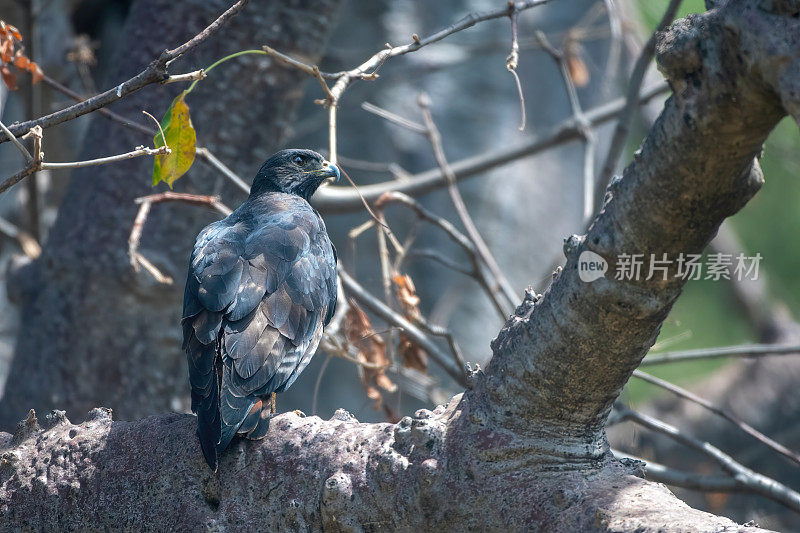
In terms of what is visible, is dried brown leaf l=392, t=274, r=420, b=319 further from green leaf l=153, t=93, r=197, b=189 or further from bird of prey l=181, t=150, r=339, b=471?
green leaf l=153, t=93, r=197, b=189

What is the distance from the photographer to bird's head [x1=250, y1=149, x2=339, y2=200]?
11.7ft

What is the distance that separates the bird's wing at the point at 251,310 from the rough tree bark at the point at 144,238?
33.5 inches

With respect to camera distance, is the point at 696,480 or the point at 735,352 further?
the point at 735,352

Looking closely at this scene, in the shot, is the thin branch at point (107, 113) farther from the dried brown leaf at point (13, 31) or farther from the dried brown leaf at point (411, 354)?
the dried brown leaf at point (411, 354)

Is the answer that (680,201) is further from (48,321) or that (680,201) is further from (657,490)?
(48,321)

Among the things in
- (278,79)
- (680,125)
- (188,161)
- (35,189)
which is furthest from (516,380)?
(35,189)

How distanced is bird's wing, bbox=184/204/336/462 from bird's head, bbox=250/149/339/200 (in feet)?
1.75

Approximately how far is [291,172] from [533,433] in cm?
206

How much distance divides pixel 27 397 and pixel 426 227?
397cm

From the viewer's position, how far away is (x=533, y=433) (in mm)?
1871

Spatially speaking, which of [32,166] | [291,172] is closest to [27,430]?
[32,166]

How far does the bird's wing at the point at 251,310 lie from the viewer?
2.34 metres

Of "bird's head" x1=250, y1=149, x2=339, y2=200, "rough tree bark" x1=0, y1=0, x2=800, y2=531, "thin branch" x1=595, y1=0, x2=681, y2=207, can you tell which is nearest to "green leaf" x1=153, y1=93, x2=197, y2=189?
"rough tree bark" x1=0, y1=0, x2=800, y2=531

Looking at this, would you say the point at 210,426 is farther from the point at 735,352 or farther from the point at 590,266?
the point at 735,352
